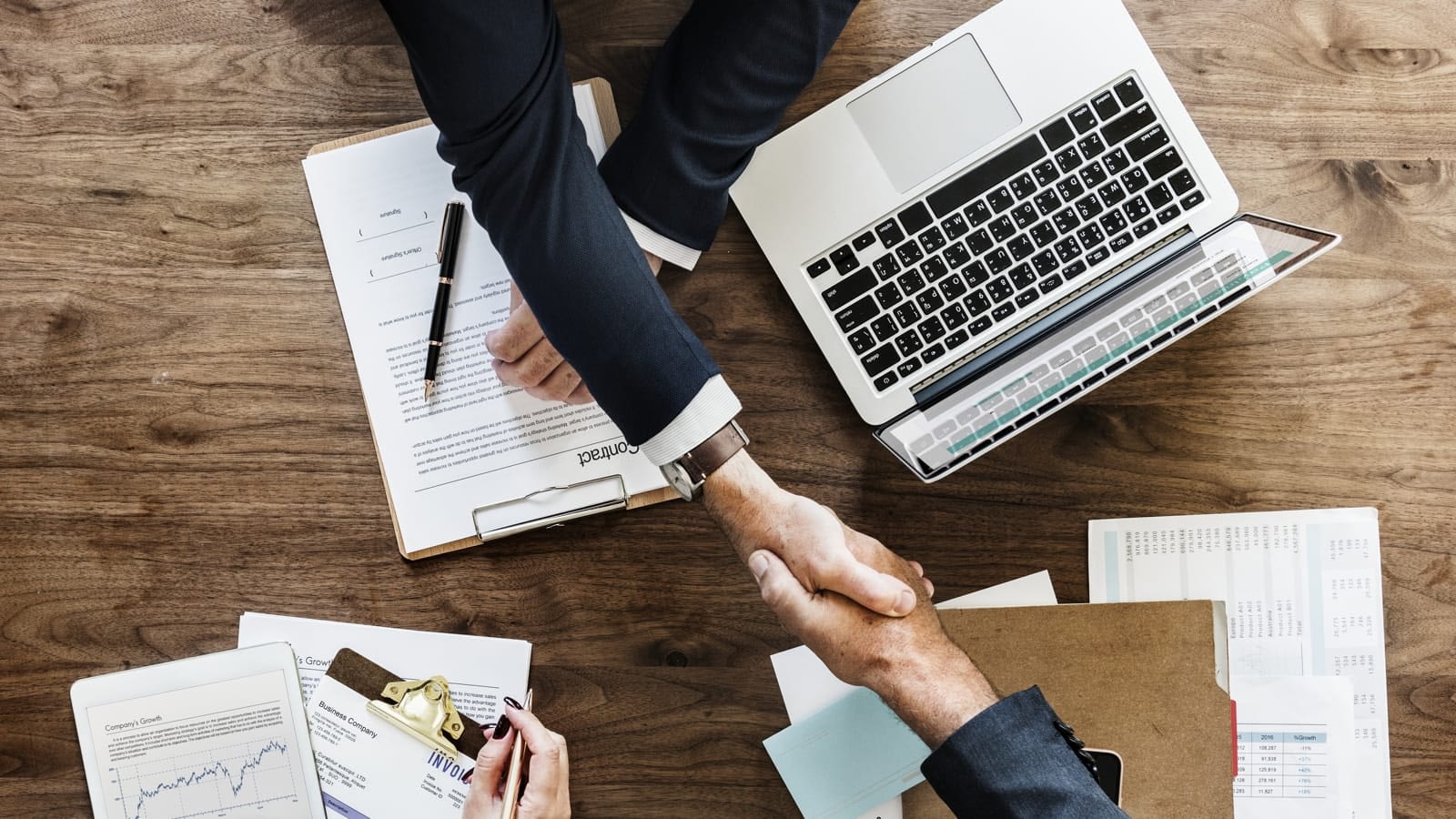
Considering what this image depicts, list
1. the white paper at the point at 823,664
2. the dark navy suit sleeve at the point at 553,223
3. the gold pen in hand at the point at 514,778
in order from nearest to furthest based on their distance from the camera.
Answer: the dark navy suit sleeve at the point at 553,223, the gold pen in hand at the point at 514,778, the white paper at the point at 823,664

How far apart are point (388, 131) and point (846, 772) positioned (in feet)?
2.75

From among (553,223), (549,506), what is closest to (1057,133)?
(553,223)

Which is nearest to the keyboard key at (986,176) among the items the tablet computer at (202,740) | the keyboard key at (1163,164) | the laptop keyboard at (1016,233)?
the laptop keyboard at (1016,233)

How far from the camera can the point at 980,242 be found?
3.32ft

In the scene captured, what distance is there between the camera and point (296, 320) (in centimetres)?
108

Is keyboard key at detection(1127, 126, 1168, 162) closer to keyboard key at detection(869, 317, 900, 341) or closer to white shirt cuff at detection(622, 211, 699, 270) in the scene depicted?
keyboard key at detection(869, 317, 900, 341)

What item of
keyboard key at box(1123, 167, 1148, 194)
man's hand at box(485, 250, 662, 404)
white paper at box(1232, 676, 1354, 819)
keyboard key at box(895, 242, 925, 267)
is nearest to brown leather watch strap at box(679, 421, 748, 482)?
man's hand at box(485, 250, 662, 404)

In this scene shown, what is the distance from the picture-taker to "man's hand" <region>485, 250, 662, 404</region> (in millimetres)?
1008

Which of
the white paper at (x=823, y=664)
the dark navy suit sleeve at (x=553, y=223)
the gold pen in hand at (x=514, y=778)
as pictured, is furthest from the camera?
the white paper at (x=823, y=664)

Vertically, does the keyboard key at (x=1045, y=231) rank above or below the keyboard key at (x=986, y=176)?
below

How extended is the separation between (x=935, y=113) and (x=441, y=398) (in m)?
0.59

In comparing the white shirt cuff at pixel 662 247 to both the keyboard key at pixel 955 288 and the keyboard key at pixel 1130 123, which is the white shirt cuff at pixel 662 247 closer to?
the keyboard key at pixel 955 288

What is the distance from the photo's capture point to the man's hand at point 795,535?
0.90 metres

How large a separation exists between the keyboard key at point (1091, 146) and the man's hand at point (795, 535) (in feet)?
1.47
